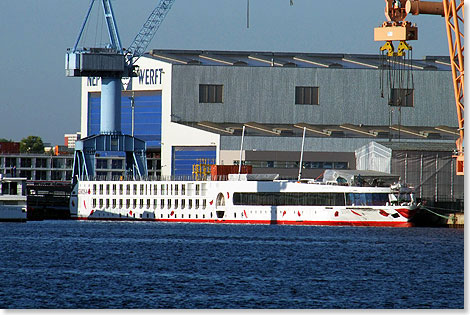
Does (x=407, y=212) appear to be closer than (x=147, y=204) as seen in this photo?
Yes

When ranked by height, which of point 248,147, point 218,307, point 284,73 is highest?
point 284,73

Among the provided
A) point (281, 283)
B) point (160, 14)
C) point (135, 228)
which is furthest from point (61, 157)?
point (281, 283)

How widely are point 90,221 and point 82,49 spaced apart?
72.3 ft

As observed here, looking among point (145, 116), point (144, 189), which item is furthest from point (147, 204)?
point (145, 116)

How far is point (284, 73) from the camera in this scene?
168500 millimetres

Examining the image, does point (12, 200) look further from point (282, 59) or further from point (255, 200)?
point (282, 59)

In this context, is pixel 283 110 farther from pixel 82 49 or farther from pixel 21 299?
pixel 21 299

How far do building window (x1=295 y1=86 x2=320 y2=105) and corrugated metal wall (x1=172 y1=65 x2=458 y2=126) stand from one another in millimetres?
585

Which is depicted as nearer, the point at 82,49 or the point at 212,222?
the point at 212,222

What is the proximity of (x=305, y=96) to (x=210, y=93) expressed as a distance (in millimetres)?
13631

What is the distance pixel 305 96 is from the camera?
168875 millimetres

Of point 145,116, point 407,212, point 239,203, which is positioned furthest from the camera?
point 145,116

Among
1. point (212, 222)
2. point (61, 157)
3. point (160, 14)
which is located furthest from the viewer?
point (61, 157)

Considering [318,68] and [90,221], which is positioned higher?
[318,68]
